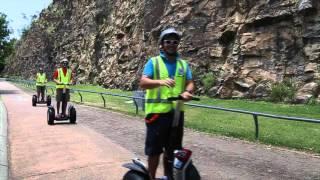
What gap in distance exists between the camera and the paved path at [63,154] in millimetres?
8297

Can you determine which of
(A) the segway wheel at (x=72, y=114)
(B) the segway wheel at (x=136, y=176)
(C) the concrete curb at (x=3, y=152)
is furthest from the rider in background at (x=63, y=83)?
(B) the segway wheel at (x=136, y=176)

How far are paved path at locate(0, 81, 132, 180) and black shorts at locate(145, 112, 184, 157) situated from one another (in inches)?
95.5

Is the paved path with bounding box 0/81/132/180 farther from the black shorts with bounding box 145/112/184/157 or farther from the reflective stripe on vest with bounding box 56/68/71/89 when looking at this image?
the black shorts with bounding box 145/112/184/157

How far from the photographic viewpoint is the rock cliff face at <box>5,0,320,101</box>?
22047mm

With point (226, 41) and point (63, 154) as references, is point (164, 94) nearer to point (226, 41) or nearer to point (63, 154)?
point (63, 154)

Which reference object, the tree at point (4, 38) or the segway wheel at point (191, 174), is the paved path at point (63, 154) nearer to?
the segway wheel at point (191, 174)

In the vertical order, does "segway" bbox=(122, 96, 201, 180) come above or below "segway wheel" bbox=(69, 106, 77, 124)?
above

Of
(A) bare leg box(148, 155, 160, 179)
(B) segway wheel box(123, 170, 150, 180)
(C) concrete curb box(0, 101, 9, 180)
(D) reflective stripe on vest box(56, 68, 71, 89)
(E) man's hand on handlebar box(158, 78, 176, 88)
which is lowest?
(C) concrete curb box(0, 101, 9, 180)

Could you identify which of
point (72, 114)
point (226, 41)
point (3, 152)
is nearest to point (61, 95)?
point (72, 114)

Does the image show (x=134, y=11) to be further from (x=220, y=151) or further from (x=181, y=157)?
(x=181, y=157)

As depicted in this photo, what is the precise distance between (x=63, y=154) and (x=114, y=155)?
3.25ft

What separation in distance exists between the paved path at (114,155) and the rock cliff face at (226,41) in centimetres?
1016

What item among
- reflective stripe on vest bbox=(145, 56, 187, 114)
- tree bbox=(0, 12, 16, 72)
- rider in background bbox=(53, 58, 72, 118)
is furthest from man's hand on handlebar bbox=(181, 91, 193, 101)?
tree bbox=(0, 12, 16, 72)

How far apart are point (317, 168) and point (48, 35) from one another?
195ft
